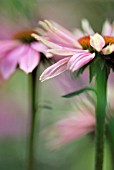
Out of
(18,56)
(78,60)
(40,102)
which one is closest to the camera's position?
(78,60)

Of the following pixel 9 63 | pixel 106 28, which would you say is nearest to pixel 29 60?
pixel 9 63

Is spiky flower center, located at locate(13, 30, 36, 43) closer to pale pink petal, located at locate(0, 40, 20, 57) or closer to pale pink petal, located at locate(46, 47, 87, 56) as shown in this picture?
pale pink petal, located at locate(0, 40, 20, 57)

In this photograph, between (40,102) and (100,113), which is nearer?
(100,113)

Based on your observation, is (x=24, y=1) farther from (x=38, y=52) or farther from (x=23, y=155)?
(x=23, y=155)

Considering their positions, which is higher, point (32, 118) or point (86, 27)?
point (86, 27)

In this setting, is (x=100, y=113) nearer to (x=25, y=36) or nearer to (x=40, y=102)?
(x=25, y=36)

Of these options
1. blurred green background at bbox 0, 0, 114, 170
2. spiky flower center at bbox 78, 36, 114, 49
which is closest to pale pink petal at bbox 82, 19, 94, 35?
blurred green background at bbox 0, 0, 114, 170
